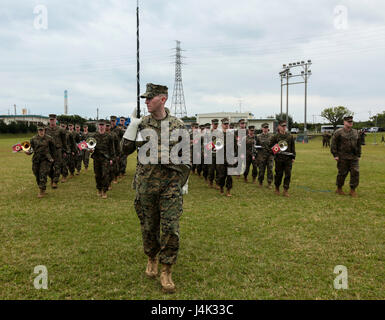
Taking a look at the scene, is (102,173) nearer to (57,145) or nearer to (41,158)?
(41,158)

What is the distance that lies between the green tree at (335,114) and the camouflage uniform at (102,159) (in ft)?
349

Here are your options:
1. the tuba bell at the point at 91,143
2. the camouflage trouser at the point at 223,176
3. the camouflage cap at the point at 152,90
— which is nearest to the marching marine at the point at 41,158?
the tuba bell at the point at 91,143

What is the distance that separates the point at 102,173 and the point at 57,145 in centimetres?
352

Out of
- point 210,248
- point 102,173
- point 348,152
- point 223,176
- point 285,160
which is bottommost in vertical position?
point 210,248

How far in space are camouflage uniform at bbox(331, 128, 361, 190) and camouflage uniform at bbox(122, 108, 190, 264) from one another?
295 inches

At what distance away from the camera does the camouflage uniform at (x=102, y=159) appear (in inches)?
361

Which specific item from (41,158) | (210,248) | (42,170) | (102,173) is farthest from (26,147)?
(210,248)

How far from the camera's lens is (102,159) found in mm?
9242

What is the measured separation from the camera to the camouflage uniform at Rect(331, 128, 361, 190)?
9273mm

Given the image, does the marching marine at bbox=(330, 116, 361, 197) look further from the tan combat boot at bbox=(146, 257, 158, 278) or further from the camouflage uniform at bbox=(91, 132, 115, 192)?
the tan combat boot at bbox=(146, 257, 158, 278)

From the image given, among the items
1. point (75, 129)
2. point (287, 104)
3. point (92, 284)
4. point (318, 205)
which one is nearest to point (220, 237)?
point (92, 284)

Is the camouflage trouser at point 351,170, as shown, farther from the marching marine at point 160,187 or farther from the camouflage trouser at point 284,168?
the marching marine at point 160,187
